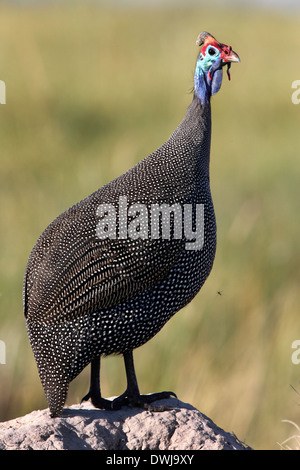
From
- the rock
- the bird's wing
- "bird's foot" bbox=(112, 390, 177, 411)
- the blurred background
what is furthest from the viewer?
the blurred background

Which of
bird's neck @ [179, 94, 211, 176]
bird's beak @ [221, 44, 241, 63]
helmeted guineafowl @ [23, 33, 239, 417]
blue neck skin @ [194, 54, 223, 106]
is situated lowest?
helmeted guineafowl @ [23, 33, 239, 417]

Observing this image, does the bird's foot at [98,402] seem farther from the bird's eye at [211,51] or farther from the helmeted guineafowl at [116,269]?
the bird's eye at [211,51]

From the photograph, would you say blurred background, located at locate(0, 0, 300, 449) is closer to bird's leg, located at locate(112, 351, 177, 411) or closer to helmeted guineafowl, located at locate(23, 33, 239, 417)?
helmeted guineafowl, located at locate(23, 33, 239, 417)

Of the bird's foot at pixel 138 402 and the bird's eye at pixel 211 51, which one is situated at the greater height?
the bird's eye at pixel 211 51

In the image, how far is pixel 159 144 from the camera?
9.04 meters

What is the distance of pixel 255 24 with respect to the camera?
40.5 ft

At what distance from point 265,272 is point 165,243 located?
11.2ft

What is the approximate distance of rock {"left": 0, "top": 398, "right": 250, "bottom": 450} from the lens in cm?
320

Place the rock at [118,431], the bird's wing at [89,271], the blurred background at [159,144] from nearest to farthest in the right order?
the rock at [118,431]
the bird's wing at [89,271]
the blurred background at [159,144]

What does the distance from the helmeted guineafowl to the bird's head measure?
0.14ft

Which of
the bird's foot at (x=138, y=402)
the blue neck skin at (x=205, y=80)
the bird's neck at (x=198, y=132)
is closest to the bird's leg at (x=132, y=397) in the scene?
the bird's foot at (x=138, y=402)

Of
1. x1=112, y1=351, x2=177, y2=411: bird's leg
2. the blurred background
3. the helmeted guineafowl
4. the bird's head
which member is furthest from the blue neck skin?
x1=112, y1=351, x2=177, y2=411: bird's leg

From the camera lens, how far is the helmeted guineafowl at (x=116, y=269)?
3.39m

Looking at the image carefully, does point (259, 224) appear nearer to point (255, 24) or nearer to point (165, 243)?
point (165, 243)
